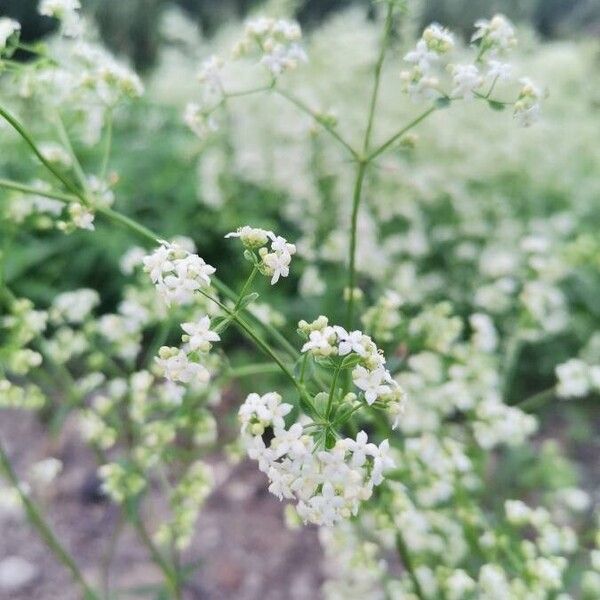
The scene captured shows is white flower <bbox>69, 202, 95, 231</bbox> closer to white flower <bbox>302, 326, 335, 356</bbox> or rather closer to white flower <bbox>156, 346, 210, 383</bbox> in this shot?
white flower <bbox>156, 346, 210, 383</bbox>

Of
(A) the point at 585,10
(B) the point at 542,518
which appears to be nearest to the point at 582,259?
(B) the point at 542,518

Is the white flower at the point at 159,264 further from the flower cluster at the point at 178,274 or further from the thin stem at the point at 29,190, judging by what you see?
the thin stem at the point at 29,190

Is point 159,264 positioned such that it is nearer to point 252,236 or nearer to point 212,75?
point 252,236

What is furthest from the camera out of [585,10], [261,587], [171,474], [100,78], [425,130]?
[585,10]

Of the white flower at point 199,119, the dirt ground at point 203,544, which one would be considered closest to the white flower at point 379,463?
the white flower at point 199,119

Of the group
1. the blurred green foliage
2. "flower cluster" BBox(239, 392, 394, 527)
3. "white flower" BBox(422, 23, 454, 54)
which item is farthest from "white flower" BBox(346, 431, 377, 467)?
the blurred green foliage

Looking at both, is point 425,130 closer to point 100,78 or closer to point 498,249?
point 498,249

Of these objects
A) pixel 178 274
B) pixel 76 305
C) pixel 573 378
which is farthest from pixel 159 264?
pixel 573 378

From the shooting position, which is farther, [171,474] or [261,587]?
[171,474]
